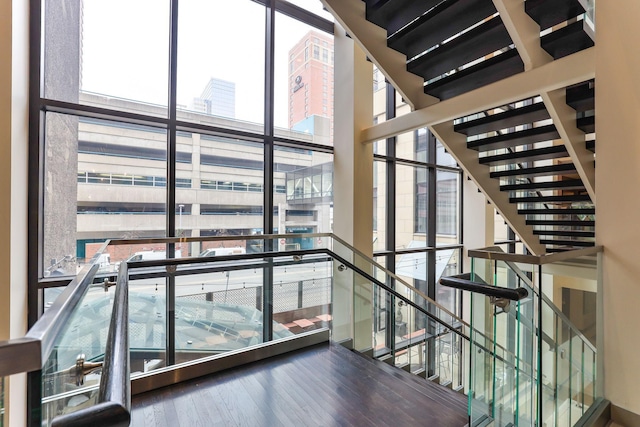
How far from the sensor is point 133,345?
8.13 feet

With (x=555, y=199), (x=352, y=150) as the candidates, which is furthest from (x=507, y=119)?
(x=352, y=150)

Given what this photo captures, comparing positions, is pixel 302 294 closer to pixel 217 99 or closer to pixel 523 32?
pixel 217 99

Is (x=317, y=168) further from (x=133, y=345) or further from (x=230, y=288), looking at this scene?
(x=133, y=345)


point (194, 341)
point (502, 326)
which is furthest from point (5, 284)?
point (502, 326)

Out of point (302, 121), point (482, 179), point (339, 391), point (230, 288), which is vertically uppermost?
point (302, 121)

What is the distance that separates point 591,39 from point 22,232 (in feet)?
15.4

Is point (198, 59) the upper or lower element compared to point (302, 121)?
upper

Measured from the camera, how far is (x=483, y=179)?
4.14 meters

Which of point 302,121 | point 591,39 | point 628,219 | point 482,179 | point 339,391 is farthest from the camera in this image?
point 302,121

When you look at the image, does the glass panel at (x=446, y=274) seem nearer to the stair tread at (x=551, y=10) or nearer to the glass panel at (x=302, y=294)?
the glass panel at (x=302, y=294)

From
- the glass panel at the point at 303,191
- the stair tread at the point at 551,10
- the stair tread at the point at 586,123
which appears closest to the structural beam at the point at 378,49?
the stair tread at the point at 551,10

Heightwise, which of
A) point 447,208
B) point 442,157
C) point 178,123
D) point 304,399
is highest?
point 442,157

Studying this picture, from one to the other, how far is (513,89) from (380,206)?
272 centimetres

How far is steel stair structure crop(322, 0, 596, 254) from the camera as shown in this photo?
2389 millimetres
